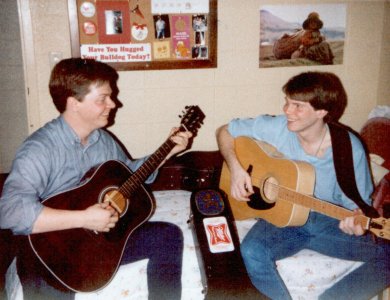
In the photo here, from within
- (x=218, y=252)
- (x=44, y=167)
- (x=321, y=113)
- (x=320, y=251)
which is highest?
(x=321, y=113)

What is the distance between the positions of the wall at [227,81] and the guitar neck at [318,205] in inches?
52.2

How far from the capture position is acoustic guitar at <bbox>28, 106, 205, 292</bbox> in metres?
1.62

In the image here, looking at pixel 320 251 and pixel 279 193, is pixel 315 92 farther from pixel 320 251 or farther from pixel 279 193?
pixel 320 251

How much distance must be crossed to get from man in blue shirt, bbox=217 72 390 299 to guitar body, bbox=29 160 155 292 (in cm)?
67

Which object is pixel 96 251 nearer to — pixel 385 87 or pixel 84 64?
pixel 84 64

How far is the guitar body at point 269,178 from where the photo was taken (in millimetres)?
1931

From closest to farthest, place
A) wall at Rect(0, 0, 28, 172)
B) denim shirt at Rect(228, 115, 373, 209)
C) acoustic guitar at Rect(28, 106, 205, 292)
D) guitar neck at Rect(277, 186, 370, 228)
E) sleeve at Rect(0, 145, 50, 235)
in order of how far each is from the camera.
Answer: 1. sleeve at Rect(0, 145, 50, 235)
2. acoustic guitar at Rect(28, 106, 205, 292)
3. guitar neck at Rect(277, 186, 370, 228)
4. denim shirt at Rect(228, 115, 373, 209)
5. wall at Rect(0, 0, 28, 172)

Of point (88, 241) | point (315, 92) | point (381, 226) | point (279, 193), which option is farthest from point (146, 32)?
point (381, 226)

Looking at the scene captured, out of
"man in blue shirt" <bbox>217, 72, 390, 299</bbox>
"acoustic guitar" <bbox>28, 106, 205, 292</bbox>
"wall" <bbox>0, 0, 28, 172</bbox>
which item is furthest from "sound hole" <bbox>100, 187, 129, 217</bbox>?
"wall" <bbox>0, 0, 28, 172</bbox>

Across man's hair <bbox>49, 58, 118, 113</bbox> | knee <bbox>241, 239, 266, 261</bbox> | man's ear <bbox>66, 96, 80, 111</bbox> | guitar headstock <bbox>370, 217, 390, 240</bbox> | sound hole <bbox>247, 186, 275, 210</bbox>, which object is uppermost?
man's hair <bbox>49, 58, 118, 113</bbox>

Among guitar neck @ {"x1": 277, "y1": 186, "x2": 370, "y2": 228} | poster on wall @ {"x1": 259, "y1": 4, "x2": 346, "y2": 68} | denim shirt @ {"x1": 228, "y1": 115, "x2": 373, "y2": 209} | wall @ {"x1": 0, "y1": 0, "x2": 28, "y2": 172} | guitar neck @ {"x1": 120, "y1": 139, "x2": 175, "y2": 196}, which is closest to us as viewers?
guitar neck @ {"x1": 277, "y1": 186, "x2": 370, "y2": 228}

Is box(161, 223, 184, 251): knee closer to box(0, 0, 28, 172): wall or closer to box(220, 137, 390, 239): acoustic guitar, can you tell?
box(220, 137, 390, 239): acoustic guitar

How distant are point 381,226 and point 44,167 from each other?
156 centimetres

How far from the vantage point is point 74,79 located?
1.85m
